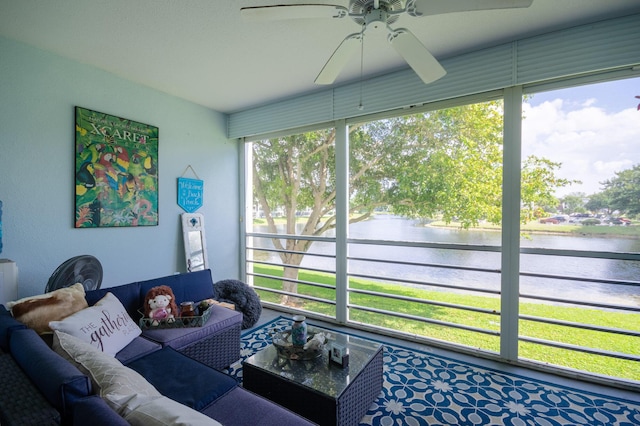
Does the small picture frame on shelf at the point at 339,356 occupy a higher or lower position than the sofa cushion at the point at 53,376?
lower

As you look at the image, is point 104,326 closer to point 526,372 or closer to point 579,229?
point 526,372

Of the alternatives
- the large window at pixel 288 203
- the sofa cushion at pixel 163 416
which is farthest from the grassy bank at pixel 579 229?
the sofa cushion at pixel 163 416

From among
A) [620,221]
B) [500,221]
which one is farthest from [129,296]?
[620,221]

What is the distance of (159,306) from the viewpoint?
6.92 feet

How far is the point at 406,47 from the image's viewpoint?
160 cm

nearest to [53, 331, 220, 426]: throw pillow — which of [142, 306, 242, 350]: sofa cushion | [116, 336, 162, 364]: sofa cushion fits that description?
→ [116, 336, 162, 364]: sofa cushion

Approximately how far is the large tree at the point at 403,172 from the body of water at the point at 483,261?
20 cm

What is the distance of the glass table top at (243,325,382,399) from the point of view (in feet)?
5.11

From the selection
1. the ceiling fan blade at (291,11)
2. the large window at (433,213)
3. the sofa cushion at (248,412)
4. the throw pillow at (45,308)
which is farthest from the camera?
the large window at (433,213)

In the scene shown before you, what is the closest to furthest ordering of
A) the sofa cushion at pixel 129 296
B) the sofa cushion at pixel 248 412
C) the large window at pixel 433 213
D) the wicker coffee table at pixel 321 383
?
the sofa cushion at pixel 248 412 < the wicker coffee table at pixel 321 383 < the sofa cushion at pixel 129 296 < the large window at pixel 433 213

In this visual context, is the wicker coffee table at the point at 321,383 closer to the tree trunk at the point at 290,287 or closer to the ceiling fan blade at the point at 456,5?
the ceiling fan blade at the point at 456,5

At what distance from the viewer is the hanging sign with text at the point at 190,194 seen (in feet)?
11.3

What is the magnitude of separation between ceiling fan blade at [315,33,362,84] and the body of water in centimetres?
182

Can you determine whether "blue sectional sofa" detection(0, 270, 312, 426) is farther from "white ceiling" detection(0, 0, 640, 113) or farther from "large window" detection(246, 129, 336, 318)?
"white ceiling" detection(0, 0, 640, 113)
